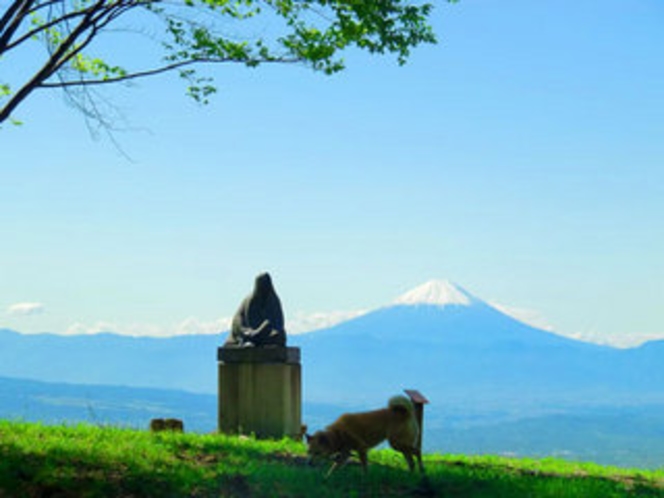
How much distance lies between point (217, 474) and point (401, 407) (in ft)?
7.82

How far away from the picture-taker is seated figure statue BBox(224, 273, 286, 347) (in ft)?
62.6

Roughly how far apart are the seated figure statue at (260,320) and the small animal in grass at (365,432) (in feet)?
21.7

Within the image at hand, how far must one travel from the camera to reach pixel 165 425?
1697 centimetres

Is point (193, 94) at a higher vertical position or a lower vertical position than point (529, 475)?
higher

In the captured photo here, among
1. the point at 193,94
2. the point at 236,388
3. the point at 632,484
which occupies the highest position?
the point at 193,94

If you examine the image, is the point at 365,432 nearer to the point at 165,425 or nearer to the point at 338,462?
the point at 338,462

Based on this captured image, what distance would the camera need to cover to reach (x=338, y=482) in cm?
1218

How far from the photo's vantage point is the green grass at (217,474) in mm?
11633

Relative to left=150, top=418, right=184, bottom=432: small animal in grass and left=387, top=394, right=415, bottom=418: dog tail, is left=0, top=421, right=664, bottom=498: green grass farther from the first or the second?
left=150, top=418, right=184, bottom=432: small animal in grass

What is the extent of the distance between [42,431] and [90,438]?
1.02m

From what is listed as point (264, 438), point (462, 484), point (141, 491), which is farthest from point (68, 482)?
point (264, 438)

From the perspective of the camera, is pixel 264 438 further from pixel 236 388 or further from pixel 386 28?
pixel 386 28

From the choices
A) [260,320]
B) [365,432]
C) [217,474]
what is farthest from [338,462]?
[260,320]

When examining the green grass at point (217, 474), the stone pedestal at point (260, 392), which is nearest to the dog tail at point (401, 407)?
the green grass at point (217, 474)
